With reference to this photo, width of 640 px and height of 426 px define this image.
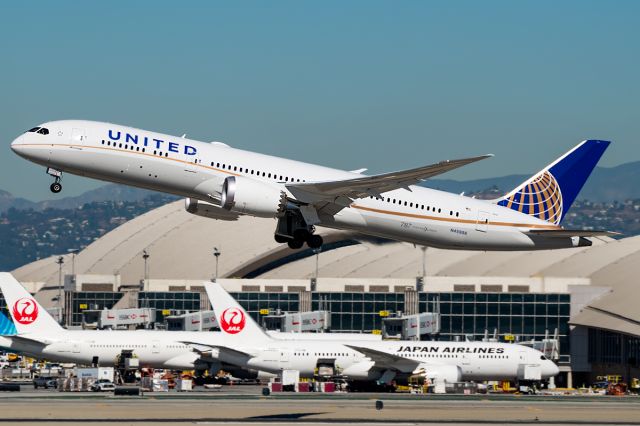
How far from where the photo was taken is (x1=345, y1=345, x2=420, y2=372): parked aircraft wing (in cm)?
9281

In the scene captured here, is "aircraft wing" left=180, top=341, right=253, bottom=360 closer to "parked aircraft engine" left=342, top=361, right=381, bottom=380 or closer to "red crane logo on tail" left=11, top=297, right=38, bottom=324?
"parked aircraft engine" left=342, top=361, right=381, bottom=380

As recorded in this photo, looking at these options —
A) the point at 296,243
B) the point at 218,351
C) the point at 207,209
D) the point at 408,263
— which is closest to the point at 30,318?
the point at 218,351

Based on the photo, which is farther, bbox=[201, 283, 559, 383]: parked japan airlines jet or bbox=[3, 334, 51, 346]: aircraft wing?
bbox=[3, 334, 51, 346]: aircraft wing

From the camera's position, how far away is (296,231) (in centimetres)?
6850

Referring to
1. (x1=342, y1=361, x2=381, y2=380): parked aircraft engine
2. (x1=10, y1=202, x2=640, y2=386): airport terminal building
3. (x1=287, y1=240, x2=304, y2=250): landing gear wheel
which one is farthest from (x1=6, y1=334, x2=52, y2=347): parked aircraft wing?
(x1=10, y1=202, x2=640, y2=386): airport terminal building

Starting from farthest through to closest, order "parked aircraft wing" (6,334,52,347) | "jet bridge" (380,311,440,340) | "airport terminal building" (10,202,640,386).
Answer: "airport terminal building" (10,202,640,386) → "jet bridge" (380,311,440,340) → "parked aircraft wing" (6,334,52,347)

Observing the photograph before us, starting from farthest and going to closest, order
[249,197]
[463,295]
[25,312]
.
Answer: [463,295], [25,312], [249,197]

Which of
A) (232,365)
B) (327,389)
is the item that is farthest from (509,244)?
(232,365)

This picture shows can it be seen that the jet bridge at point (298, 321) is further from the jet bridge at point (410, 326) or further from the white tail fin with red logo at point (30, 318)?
the white tail fin with red logo at point (30, 318)

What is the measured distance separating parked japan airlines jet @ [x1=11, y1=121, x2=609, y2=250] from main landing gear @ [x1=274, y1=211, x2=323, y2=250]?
0.05m

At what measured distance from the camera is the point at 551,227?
74.2m

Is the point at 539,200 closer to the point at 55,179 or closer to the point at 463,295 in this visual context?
the point at 55,179

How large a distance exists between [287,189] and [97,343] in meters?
38.1

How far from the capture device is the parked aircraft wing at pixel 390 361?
92.8 m
